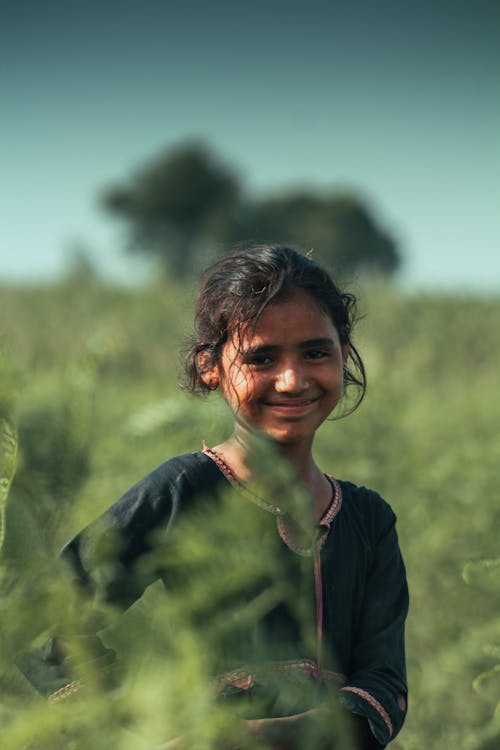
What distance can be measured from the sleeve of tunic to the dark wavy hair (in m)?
0.36

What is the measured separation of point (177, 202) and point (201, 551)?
59.6 meters

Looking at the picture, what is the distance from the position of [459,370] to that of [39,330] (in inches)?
267

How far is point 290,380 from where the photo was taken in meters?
1.47

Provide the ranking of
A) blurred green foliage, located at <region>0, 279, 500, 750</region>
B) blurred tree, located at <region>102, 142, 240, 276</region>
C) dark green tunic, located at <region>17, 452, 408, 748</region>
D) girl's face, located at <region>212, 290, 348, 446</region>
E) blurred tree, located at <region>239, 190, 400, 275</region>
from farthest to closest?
1. blurred tree, located at <region>239, 190, 400, 275</region>
2. blurred tree, located at <region>102, 142, 240, 276</region>
3. girl's face, located at <region>212, 290, 348, 446</region>
4. dark green tunic, located at <region>17, 452, 408, 748</region>
5. blurred green foliage, located at <region>0, 279, 500, 750</region>

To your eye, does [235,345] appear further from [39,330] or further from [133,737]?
[39,330]

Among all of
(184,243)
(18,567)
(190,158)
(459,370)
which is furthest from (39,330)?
(190,158)

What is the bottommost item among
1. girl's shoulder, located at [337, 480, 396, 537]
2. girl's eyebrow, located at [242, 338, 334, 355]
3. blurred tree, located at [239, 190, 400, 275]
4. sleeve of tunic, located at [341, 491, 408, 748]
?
sleeve of tunic, located at [341, 491, 408, 748]

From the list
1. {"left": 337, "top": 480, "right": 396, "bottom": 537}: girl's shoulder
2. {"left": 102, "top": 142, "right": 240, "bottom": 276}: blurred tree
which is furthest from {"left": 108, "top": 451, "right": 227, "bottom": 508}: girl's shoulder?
{"left": 102, "top": 142, "right": 240, "bottom": 276}: blurred tree

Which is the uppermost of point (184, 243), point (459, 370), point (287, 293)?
point (184, 243)

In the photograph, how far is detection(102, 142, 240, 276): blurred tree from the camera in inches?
2266

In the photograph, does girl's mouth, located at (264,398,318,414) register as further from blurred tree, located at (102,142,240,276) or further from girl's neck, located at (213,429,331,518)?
blurred tree, located at (102,142,240,276)

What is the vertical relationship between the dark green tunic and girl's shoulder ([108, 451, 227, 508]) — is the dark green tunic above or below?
below

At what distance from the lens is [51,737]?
536 mm

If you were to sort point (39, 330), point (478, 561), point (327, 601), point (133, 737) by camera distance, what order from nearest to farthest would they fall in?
point (133, 737)
point (478, 561)
point (327, 601)
point (39, 330)
